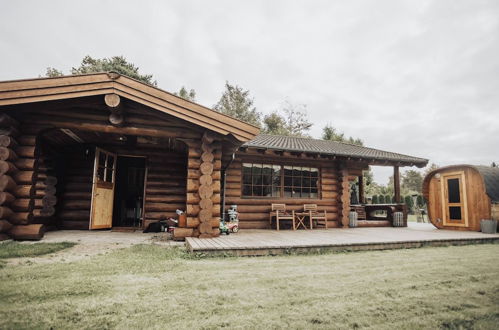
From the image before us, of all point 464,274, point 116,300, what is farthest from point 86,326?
point 464,274

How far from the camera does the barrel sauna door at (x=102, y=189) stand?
23.1 feet

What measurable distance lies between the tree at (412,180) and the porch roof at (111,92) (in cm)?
4245

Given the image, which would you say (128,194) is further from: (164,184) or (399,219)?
(399,219)

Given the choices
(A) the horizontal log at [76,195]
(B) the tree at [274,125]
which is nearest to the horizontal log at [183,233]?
(A) the horizontal log at [76,195]

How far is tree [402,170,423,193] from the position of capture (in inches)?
1564

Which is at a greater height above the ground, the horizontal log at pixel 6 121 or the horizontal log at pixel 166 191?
the horizontal log at pixel 6 121

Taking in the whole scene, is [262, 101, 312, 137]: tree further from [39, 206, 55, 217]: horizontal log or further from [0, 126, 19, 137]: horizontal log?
[0, 126, 19, 137]: horizontal log

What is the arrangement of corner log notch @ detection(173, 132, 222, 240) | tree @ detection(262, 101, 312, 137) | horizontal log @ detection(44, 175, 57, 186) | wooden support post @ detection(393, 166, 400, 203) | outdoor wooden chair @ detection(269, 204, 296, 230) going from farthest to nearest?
tree @ detection(262, 101, 312, 137) → wooden support post @ detection(393, 166, 400, 203) → outdoor wooden chair @ detection(269, 204, 296, 230) → horizontal log @ detection(44, 175, 57, 186) → corner log notch @ detection(173, 132, 222, 240)

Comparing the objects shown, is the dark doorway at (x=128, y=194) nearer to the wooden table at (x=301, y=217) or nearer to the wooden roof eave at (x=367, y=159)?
the wooden roof eave at (x=367, y=159)

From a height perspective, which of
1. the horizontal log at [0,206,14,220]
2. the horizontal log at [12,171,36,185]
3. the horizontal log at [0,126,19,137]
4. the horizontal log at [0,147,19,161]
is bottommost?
the horizontal log at [0,206,14,220]

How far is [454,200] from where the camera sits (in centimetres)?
891

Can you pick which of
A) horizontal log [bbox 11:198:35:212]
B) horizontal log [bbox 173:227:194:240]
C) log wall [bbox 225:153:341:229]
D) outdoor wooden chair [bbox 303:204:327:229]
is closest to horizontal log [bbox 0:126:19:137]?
horizontal log [bbox 11:198:35:212]

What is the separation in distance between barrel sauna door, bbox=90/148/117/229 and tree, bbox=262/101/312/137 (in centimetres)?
2180

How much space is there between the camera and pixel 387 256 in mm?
4695
